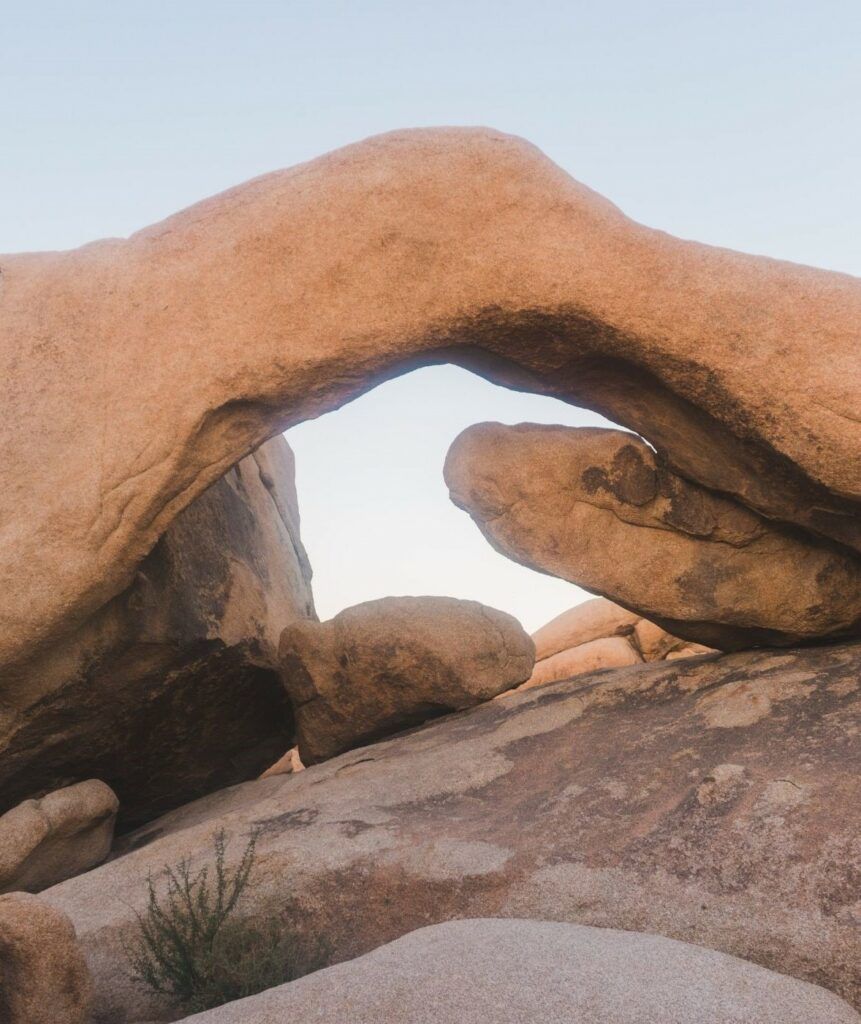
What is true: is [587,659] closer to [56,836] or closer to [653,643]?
[653,643]

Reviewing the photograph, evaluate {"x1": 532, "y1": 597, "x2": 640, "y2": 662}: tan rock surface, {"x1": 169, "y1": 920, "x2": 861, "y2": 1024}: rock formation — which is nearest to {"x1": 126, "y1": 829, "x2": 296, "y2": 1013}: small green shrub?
{"x1": 169, "y1": 920, "x2": 861, "y2": 1024}: rock formation

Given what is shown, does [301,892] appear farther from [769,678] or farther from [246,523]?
[246,523]

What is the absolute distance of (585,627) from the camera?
16.3 meters

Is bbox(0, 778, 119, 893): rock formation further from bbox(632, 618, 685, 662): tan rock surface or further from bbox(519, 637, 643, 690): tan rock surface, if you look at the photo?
bbox(632, 618, 685, 662): tan rock surface

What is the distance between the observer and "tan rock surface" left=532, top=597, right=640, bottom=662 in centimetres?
1614

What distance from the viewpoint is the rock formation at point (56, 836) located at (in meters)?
7.60

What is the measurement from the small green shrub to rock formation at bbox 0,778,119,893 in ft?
6.22

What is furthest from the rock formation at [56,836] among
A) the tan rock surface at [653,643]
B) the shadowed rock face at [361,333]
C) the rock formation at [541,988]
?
the tan rock surface at [653,643]

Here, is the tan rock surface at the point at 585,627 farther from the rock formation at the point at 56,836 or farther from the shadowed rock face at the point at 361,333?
the shadowed rock face at the point at 361,333

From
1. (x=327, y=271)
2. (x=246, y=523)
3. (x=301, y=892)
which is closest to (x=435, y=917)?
(x=301, y=892)

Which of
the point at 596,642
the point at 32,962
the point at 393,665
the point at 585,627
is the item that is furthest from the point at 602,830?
the point at 585,627

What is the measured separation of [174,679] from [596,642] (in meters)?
7.97

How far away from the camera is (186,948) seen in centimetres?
555

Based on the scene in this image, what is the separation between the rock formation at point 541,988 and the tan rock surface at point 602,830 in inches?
30.5
